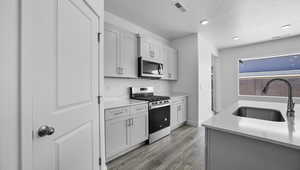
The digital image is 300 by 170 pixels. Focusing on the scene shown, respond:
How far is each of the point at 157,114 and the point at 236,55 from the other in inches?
173

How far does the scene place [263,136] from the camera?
2.50 ft

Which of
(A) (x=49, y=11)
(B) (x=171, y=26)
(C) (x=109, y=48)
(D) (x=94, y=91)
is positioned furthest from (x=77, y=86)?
(B) (x=171, y=26)

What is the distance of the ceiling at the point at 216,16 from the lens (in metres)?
2.26

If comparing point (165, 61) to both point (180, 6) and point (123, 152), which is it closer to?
point (180, 6)

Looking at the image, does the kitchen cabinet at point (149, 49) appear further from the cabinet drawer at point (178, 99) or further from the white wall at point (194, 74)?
the cabinet drawer at point (178, 99)

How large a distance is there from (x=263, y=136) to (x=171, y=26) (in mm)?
3066

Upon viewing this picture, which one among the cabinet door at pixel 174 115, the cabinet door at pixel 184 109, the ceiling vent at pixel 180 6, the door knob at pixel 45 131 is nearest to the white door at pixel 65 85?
the door knob at pixel 45 131

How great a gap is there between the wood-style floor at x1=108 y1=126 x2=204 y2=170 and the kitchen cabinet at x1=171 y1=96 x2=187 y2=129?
1.81 feet

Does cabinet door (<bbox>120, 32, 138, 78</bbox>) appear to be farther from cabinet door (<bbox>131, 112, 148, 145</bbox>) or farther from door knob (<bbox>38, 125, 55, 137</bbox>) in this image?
door knob (<bbox>38, 125, 55, 137</bbox>)

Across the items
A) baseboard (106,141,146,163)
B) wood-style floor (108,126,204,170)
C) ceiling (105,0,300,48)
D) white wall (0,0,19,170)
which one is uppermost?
ceiling (105,0,300,48)

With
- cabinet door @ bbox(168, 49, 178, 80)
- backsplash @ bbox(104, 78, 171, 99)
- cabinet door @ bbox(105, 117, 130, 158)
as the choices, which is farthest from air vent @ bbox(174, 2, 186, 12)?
cabinet door @ bbox(105, 117, 130, 158)

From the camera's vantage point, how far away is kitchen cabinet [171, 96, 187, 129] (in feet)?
10.4

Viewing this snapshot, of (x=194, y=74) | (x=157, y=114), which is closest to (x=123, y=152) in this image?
(x=157, y=114)

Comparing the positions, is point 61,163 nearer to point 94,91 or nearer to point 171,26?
point 94,91
